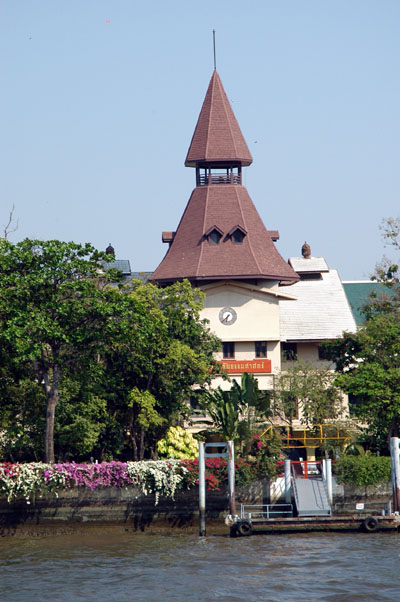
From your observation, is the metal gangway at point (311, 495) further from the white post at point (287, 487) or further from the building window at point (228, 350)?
the building window at point (228, 350)

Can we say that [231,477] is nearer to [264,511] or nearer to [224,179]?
[264,511]

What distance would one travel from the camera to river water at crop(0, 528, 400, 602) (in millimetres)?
29578

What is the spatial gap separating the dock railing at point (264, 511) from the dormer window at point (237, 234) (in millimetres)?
23708

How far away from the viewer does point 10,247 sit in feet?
136

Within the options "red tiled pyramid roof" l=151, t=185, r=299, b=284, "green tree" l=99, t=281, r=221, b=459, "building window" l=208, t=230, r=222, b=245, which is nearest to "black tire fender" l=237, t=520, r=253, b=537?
"green tree" l=99, t=281, r=221, b=459

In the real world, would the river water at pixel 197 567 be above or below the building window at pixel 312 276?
below

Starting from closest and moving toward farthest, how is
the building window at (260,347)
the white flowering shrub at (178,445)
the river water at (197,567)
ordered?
the river water at (197,567) < the white flowering shrub at (178,445) < the building window at (260,347)

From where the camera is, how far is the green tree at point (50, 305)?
Result: 40594 millimetres

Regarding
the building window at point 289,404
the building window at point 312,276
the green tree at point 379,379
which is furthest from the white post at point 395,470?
the building window at point 312,276

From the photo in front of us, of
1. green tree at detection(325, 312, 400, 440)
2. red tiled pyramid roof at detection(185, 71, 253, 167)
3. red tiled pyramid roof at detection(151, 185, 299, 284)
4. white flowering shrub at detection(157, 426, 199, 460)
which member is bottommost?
white flowering shrub at detection(157, 426, 199, 460)

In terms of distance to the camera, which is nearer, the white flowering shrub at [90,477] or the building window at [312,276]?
the white flowering shrub at [90,477]

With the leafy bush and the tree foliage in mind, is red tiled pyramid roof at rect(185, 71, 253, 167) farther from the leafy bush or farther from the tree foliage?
the leafy bush

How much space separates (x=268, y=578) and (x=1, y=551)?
1176 centimetres

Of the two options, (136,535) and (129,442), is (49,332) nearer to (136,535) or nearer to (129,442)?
(136,535)
